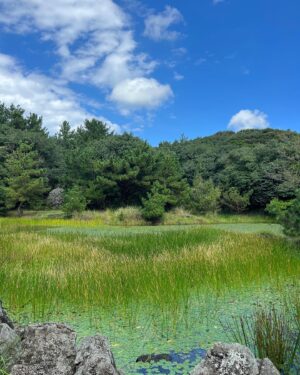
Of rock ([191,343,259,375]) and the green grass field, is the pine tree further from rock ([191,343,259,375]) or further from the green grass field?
rock ([191,343,259,375])

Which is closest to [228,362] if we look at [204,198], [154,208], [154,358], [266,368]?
[266,368]

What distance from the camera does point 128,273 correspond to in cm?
595

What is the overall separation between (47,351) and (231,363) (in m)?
1.18

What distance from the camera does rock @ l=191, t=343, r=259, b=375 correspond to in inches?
84.4

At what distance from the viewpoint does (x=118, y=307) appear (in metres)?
4.82

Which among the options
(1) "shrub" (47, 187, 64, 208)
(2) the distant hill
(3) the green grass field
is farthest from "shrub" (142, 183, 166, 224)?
(3) the green grass field

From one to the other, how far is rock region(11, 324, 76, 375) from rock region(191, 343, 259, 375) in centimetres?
86

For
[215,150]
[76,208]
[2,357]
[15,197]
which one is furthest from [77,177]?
[2,357]

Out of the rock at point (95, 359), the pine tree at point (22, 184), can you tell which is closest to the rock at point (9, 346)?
the rock at point (95, 359)

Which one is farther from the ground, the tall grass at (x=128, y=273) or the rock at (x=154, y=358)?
the tall grass at (x=128, y=273)

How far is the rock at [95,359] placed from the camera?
7.70ft

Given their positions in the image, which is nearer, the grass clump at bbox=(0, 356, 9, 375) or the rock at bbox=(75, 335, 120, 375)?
the rock at bbox=(75, 335, 120, 375)

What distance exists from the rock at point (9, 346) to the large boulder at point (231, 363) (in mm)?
1222

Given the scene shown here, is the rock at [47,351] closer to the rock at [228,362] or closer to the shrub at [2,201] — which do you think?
the rock at [228,362]
